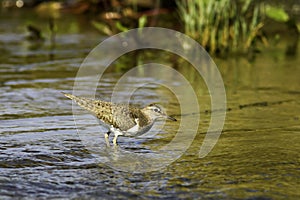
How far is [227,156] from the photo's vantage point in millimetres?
6785

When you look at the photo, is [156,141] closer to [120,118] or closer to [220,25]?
[120,118]

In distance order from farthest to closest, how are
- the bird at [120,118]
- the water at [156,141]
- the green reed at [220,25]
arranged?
1. the green reed at [220,25]
2. the bird at [120,118]
3. the water at [156,141]

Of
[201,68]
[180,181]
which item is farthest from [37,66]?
[180,181]

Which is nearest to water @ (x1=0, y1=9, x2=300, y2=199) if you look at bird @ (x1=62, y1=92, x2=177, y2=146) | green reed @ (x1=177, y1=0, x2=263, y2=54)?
bird @ (x1=62, y1=92, x2=177, y2=146)

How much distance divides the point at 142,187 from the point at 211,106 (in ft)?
11.5

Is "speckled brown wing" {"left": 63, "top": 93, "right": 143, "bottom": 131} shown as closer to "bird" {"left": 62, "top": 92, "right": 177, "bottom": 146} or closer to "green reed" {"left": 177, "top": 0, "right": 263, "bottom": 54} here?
"bird" {"left": 62, "top": 92, "right": 177, "bottom": 146}

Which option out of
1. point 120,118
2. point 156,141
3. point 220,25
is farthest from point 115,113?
point 220,25

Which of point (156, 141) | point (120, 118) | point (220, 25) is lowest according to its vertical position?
point (156, 141)

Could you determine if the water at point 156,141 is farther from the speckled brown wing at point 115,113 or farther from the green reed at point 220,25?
the green reed at point 220,25

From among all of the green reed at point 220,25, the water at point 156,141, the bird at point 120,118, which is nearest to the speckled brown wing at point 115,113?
the bird at point 120,118

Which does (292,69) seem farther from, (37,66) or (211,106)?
(37,66)

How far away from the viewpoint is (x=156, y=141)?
7.53 meters

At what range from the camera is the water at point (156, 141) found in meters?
5.78

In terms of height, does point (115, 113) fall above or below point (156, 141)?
above
